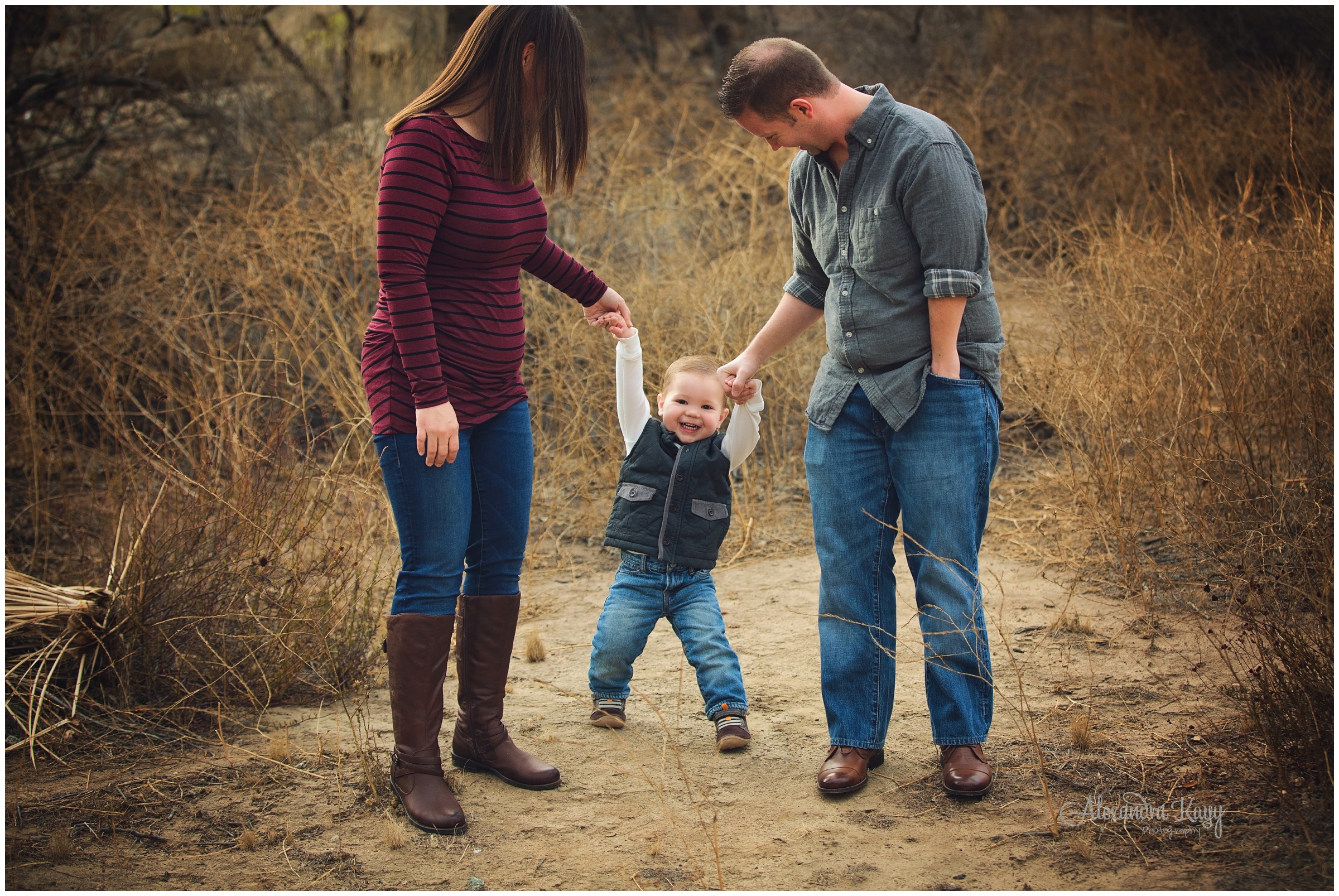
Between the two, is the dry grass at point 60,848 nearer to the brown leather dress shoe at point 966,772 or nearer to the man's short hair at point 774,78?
the brown leather dress shoe at point 966,772

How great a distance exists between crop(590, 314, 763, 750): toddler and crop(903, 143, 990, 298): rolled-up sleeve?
760 mm

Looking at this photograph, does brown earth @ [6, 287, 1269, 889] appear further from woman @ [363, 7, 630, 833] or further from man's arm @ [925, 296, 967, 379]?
man's arm @ [925, 296, 967, 379]

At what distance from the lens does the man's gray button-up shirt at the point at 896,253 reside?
2.24 meters

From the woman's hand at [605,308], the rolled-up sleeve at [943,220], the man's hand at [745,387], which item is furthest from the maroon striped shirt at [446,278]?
the rolled-up sleeve at [943,220]

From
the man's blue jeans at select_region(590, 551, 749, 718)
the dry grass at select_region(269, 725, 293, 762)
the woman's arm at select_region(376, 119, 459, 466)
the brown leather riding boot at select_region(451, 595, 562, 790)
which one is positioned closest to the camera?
the woman's arm at select_region(376, 119, 459, 466)

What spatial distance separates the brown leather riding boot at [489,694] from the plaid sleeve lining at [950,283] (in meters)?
1.29

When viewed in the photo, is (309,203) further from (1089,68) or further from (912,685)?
(1089,68)

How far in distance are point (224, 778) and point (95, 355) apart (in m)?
4.36

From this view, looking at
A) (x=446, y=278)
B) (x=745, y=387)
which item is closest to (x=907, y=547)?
(x=745, y=387)

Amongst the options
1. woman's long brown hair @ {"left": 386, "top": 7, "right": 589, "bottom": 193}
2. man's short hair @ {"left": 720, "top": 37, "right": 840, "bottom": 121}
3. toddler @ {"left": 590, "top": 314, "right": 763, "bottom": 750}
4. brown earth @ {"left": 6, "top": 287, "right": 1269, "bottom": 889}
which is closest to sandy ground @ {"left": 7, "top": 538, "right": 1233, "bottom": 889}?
brown earth @ {"left": 6, "top": 287, "right": 1269, "bottom": 889}

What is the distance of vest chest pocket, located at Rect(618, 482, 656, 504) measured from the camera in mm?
2938

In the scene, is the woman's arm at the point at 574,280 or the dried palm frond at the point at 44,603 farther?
the dried palm frond at the point at 44,603

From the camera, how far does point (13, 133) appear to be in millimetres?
7480

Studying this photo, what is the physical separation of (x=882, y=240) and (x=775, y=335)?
1.58 feet
